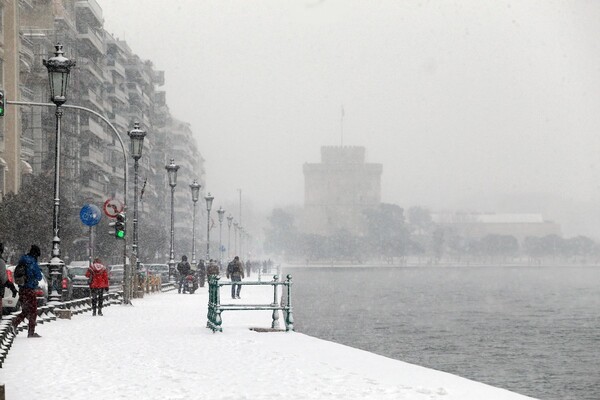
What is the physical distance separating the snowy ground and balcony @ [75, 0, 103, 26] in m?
63.0

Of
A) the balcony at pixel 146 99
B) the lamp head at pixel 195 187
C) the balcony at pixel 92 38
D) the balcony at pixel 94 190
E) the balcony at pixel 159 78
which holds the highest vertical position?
the balcony at pixel 159 78

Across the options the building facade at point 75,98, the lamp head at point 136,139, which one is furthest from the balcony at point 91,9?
the lamp head at point 136,139

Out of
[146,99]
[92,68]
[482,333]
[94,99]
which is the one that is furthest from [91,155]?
[482,333]

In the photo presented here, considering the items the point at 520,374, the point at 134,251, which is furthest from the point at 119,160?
the point at 520,374

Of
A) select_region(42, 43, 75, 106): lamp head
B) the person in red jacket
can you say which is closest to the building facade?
the person in red jacket

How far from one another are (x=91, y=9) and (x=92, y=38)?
91.7 inches

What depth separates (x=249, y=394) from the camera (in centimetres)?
1102

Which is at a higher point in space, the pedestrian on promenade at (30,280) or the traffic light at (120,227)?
the traffic light at (120,227)

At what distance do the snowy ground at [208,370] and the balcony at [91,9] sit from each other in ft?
207

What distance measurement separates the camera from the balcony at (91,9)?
264 feet

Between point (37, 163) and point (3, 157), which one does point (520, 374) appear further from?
point (37, 163)

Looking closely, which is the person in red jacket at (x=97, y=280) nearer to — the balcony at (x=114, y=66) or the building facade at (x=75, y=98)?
the building facade at (x=75, y=98)

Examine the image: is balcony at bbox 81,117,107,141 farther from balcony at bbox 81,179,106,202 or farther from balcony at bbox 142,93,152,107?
balcony at bbox 142,93,152,107

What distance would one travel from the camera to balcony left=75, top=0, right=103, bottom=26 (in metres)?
80.5
